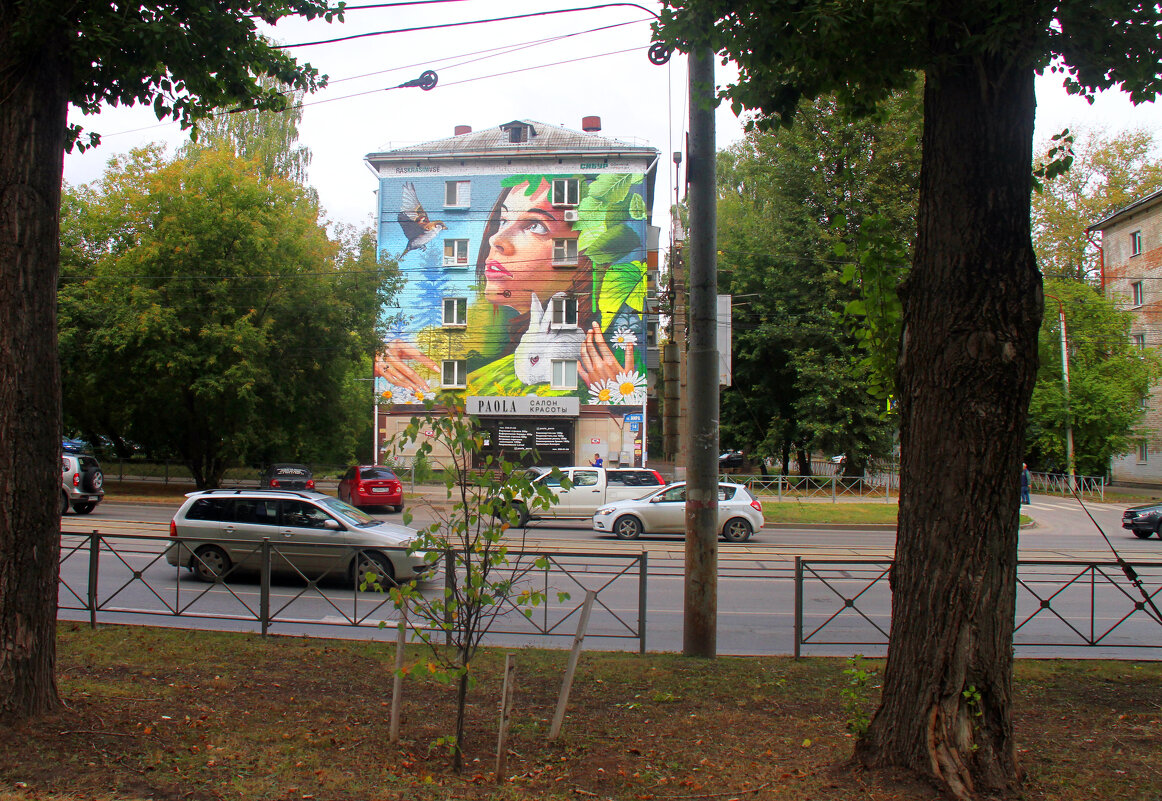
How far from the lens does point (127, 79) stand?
6.42 m

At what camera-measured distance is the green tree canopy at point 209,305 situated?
26688mm

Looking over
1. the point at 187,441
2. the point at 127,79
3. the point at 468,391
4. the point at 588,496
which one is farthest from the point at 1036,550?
the point at 187,441

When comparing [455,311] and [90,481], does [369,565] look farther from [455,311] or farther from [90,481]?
[455,311]

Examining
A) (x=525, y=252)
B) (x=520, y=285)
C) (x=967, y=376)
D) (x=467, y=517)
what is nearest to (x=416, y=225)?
(x=525, y=252)

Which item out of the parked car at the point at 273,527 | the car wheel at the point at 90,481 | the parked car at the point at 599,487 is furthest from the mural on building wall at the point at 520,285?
the parked car at the point at 273,527

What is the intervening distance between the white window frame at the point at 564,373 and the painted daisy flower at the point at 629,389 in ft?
6.53

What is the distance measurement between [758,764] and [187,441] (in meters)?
33.0

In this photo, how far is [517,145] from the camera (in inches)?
1487

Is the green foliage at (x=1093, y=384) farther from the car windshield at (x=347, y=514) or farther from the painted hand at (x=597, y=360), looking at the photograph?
the car windshield at (x=347, y=514)

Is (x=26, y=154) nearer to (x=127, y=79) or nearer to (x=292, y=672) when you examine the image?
(x=127, y=79)

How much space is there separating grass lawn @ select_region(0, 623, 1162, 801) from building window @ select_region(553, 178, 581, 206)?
32.3 meters

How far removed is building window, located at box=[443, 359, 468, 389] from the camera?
37938 millimetres

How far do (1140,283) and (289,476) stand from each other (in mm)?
40639

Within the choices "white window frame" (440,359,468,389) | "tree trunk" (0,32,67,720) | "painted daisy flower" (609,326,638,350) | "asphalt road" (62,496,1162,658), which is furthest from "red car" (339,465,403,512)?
"tree trunk" (0,32,67,720)
